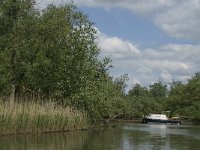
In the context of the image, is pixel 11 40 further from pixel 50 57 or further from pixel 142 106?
pixel 142 106

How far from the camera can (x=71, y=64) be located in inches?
1885

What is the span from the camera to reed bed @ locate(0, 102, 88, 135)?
35.6 meters

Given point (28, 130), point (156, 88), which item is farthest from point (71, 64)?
point (156, 88)

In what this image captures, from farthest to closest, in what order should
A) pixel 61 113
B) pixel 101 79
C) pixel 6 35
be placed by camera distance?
pixel 101 79 → pixel 6 35 → pixel 61 113

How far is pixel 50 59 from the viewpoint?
4609cm

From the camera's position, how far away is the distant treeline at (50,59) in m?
44.1

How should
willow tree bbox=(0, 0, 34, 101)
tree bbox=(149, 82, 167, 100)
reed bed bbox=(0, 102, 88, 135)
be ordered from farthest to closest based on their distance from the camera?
tree bbox=(149, 82, 167, 100) → willow tree bbox=(0, 0, 34, 101) → reed bed bbox=(0, 102, 88, 135)

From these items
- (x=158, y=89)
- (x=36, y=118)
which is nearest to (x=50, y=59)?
(x=36, y=118)

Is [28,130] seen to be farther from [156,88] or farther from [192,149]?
[156,88]

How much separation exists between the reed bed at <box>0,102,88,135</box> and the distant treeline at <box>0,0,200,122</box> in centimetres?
171

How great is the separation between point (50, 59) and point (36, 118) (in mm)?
9226

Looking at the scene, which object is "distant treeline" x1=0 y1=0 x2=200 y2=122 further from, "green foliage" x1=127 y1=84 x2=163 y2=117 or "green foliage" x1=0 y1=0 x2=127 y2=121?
"green foliage" x1=127 y1=84 x2=163 y2=117

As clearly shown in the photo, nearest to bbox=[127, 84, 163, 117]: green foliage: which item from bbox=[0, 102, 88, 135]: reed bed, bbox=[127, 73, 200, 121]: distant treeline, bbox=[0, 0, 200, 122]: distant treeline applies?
bbox=[127, 73, 200, 121]: distant treeline

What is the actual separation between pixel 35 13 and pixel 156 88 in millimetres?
139870
